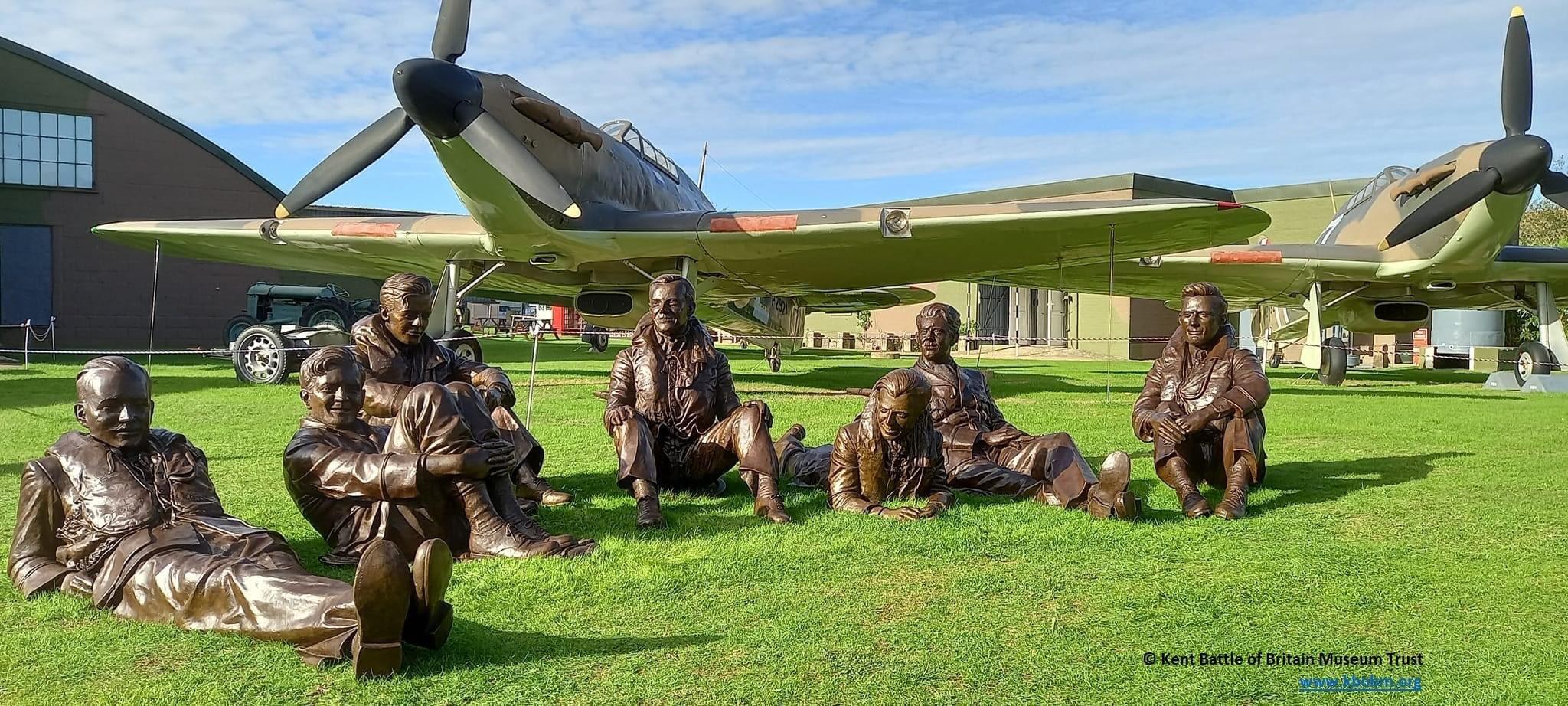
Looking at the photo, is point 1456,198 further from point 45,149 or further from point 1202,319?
point 45,149

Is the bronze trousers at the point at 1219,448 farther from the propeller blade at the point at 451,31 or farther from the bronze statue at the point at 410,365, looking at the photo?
the propeller blade at the point at 451,31

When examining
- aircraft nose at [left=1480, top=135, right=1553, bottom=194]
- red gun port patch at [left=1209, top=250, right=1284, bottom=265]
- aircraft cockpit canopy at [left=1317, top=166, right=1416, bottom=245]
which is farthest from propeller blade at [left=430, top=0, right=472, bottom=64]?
aircraft cockpit canopy at [left=1317, top=166, right=1416, bottom=245]

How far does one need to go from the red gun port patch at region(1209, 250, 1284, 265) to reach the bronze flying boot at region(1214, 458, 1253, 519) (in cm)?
1203

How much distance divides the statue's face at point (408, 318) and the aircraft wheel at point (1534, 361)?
1823cm

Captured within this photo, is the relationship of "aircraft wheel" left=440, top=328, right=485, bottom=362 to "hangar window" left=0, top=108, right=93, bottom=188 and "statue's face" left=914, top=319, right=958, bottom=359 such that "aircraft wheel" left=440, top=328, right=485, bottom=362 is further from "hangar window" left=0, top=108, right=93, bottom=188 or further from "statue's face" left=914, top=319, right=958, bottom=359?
"hangar window" left=0, top=108, right=93, bottom=188

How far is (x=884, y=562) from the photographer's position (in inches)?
169

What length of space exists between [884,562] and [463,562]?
183cm

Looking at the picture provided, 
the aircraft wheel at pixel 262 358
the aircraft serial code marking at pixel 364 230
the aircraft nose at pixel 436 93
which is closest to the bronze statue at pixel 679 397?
the aircraft nose at pixel 436 93

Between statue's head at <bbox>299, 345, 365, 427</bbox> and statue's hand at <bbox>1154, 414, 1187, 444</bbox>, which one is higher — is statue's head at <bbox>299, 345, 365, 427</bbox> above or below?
above

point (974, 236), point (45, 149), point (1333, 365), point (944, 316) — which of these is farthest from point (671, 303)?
point (45, 149)

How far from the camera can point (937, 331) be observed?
5.86 meters

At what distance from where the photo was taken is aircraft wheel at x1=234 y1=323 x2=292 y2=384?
13375 mm

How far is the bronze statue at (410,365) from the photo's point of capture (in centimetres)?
494

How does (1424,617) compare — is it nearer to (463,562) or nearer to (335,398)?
(463,562)
